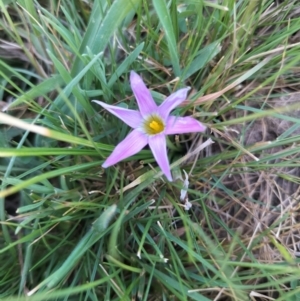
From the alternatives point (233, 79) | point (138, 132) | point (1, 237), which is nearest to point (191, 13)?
point (233, 79)

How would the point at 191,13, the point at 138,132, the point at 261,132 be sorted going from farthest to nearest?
the point at 261,132, the point at 191,13, the point at 138,132

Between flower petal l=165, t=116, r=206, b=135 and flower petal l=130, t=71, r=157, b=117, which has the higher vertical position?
flower petal l=130, t=71, r=157, b=117

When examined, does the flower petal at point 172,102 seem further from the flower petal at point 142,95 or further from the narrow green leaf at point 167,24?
the narrow green leaf at point 167,24

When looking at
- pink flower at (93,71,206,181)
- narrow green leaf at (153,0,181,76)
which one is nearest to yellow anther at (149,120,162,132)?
pink flower at (93,71,206,181)

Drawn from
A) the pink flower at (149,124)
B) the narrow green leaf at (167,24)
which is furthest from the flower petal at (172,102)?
the narrow green leaf at (167,24)

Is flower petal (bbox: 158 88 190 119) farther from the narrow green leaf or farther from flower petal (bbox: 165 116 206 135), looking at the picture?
the narrow green leaf

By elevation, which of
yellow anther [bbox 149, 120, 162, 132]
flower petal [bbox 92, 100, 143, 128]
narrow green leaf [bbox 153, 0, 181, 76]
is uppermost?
narrow green leaf [bbox 153, 0, 181, 76]

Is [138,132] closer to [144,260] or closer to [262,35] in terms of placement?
[144,260]
